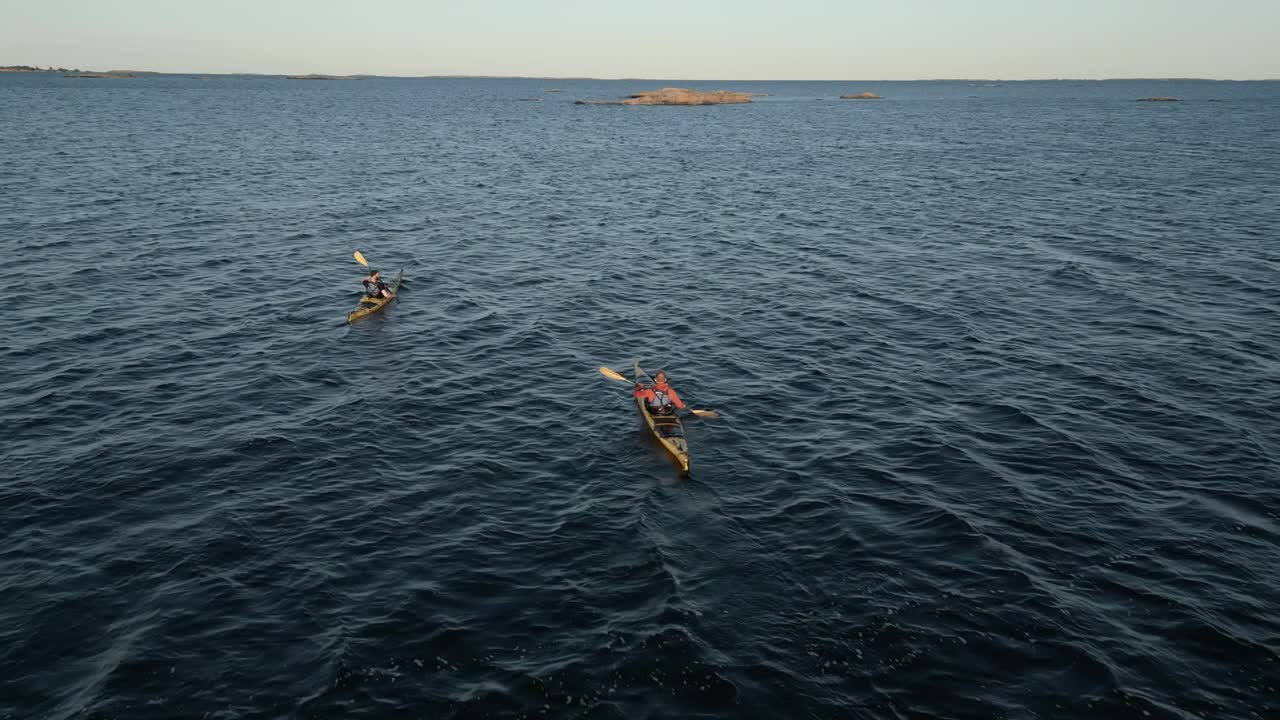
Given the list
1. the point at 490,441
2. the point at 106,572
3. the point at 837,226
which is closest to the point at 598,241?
the point at 837,226

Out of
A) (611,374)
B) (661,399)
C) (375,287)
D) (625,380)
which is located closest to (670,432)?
(661,399)

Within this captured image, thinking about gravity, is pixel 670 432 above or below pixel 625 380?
below

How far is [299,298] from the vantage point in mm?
40562

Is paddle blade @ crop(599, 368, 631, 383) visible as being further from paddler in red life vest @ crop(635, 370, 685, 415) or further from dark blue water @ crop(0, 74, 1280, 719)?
paddler in red life vest @ crop(635, 370, 685, 415)

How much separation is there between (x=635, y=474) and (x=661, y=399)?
11.0 ft

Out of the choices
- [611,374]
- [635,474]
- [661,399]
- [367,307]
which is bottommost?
[635,474]

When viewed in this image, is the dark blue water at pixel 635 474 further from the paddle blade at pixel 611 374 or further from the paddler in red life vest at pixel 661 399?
the paddler in red life vest at pixel 661 399

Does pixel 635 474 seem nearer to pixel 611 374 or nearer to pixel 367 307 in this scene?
pixel 611 374

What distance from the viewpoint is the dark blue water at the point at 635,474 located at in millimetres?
16125

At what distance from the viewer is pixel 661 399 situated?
26562 mm

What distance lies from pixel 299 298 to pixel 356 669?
28.9 metres

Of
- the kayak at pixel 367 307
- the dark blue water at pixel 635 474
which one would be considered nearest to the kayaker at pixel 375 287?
the kayak at pixel 367 307

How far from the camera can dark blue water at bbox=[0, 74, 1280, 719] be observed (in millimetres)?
16125

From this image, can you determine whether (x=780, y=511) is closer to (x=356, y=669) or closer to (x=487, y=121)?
(x=356, y=669)
